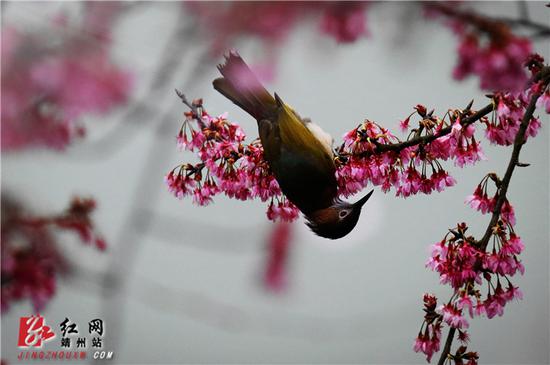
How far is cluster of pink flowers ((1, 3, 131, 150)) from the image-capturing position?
1.52 metres

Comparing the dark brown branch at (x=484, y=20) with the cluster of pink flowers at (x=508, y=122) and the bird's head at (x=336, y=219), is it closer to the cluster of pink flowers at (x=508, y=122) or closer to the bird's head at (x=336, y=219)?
the cluster of pink flowers at (x=508, y=122)

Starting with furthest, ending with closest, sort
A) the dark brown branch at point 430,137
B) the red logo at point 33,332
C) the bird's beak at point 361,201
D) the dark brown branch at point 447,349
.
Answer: the red logo at point 33,332 → the bird's beak at point 361,201 → the dark brown branch at point 430,137 → the dark brown branch at point 447,349

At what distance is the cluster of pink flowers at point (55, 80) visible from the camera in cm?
152

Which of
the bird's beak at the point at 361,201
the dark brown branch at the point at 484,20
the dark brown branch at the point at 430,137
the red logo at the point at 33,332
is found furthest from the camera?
the red logo at the point at 33,332

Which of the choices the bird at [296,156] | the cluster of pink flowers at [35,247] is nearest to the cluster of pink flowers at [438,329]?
the bird at [296,156]

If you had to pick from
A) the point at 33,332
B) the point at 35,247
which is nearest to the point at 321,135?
the point at 35,247

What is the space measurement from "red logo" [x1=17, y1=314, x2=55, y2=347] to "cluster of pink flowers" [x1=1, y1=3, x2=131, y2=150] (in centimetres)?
73

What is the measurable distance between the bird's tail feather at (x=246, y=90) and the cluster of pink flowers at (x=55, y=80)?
1.09 feet

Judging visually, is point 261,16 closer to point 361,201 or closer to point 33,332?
point 361,201

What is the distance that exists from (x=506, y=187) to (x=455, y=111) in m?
Result: 0.23

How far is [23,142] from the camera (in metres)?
1.86

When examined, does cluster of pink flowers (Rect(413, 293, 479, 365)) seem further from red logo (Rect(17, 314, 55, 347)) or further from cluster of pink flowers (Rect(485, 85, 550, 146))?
red logo (Rect(17, 314, 55, 347))

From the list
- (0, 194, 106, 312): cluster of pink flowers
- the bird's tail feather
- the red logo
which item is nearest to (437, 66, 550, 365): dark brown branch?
the bird's tail feather

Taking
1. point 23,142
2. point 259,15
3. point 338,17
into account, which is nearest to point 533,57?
point 338,17
